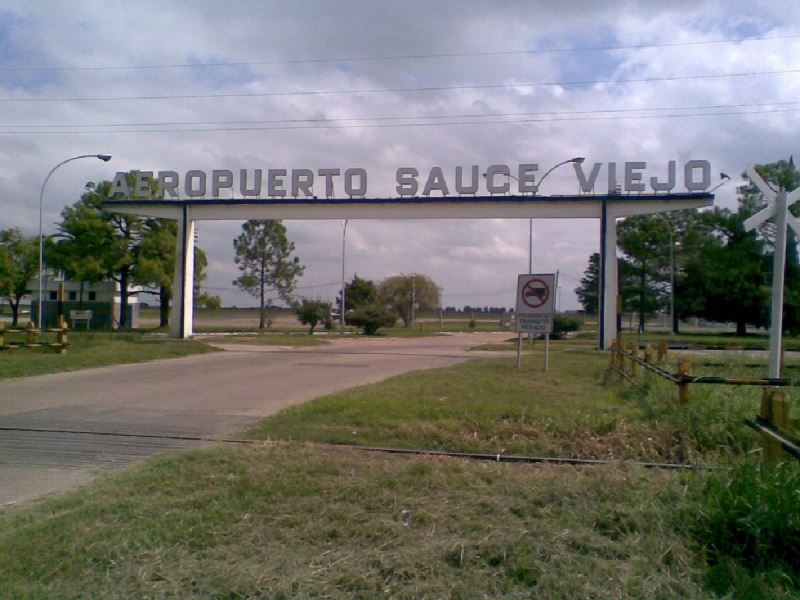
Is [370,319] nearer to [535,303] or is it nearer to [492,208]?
[492,208]

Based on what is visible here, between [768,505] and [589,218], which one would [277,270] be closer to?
[589,218]

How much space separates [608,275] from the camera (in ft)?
105

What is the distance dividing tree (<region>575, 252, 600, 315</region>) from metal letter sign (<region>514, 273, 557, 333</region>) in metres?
58.0

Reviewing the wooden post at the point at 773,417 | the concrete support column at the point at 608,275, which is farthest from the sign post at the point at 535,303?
the concrete support column at the point at 608,275

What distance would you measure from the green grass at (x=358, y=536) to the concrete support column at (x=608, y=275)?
2567cm

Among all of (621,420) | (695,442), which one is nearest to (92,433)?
(621,420)

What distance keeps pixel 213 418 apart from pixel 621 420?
6.47 m

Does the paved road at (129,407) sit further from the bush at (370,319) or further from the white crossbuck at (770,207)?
the bush at (370,319)

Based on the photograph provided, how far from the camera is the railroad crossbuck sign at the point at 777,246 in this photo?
13.6m

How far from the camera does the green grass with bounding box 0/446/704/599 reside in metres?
4.65

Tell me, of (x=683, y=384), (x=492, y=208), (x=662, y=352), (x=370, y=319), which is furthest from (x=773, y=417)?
(x=370, y=319)

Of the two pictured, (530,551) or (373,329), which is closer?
(530,551)

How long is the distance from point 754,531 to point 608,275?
27.9 meters

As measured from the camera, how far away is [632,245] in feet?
185
